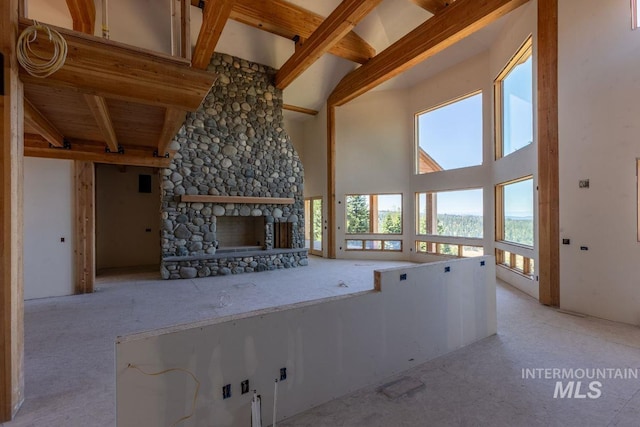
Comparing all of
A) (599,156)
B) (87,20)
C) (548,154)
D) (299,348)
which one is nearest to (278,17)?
(87,20)

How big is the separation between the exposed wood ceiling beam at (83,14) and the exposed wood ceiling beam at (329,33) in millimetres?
3574

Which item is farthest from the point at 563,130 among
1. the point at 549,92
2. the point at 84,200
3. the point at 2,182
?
the point at 84,200

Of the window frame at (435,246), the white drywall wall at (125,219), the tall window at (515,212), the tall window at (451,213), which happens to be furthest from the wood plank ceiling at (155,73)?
the window frame at (435,246)

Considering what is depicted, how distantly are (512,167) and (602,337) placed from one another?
3.33 metres

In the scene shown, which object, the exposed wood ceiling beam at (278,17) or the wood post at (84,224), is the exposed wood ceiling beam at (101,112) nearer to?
the wood post at (84,224)

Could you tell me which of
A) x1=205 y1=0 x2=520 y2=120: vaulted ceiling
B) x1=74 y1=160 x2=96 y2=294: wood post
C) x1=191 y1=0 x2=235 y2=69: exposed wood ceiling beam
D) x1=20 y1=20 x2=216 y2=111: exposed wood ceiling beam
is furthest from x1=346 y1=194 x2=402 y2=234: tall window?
x1=20 y1=20 x2=216 y2=111: exposed wood ceiling beam

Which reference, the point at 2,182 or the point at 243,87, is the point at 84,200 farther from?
the point at 243,87

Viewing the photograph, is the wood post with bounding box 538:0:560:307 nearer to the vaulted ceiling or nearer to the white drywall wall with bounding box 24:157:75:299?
the vaulted ceiling

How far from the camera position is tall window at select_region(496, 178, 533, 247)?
5.14 metres

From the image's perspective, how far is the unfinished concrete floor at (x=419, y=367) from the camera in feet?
6.55

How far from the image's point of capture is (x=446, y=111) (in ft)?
25.6

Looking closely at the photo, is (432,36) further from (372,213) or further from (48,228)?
(48,228)

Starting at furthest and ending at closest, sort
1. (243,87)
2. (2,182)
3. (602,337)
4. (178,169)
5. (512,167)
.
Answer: (243,87) → (178,169) → (512,167) → (602,337) → (2,182)

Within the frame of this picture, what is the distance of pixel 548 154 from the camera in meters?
4.31
